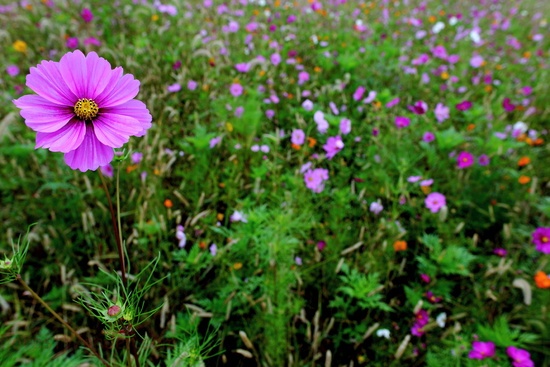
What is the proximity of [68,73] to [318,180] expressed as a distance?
4.24 feet

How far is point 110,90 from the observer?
0.64m

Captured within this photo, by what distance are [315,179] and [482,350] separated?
0.95m

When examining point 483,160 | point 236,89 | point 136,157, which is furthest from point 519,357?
point 236,89

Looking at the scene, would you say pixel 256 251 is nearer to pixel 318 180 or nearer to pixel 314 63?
pixel 318 180

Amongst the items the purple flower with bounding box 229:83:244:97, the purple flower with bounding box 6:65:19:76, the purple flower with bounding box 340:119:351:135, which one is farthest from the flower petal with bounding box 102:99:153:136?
the purple flower with bounding box 6:65:19:76

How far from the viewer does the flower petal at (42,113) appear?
0.58 m

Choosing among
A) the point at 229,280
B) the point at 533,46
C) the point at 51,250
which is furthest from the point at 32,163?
the point at 533,46

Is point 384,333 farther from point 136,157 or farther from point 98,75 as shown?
point 136,157

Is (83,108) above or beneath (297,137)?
above

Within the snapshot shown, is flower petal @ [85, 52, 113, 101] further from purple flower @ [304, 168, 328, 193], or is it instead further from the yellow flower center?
purple flower @ [304, 168, 328, 193]

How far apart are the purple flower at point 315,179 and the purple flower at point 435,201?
54 cm

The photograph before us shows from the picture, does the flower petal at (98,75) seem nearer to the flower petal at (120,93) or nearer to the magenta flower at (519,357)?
the flower petal at (120,93)

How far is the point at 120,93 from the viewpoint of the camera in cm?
64

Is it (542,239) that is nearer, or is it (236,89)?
(542,239)
